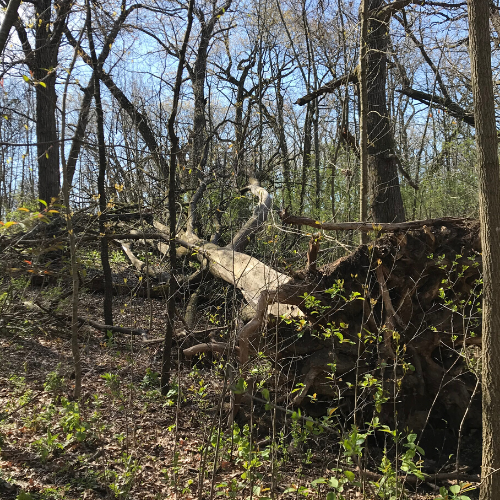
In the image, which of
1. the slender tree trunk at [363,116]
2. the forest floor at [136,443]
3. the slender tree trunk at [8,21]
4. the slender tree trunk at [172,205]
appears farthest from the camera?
the slender tree trunk at [363,116]

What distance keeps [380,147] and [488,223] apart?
439 cm

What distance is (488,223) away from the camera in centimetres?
323

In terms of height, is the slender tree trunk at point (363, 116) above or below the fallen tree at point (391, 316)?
above

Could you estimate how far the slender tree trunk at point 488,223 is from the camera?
3188mm

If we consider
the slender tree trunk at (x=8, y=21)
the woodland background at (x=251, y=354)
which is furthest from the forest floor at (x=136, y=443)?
the slender tree trunk at (x=8, y=21)

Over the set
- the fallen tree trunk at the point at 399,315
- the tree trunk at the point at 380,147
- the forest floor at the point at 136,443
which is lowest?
the forest floor at the point at 136,443

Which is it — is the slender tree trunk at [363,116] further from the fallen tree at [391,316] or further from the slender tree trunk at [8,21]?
the slender tree trunk at [8,21]

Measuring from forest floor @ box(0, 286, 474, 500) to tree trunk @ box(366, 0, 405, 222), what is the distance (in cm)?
398

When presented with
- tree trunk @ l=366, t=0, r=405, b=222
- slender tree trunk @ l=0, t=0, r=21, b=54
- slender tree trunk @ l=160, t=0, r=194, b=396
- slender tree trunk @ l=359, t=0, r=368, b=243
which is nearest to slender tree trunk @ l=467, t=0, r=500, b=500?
slender tree trunk @ l=160, t=0, r=194, b=396

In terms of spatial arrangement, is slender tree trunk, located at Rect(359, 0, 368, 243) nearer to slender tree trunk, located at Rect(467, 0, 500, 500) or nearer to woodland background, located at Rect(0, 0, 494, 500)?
woodland background, located at Rect(0, 0, 494, 500)

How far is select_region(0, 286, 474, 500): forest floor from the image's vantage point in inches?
130

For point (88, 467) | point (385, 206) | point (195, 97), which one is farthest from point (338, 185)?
point (88, 467)

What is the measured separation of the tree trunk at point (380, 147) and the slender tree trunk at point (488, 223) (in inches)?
151

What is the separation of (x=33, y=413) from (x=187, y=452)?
5.30 feet
